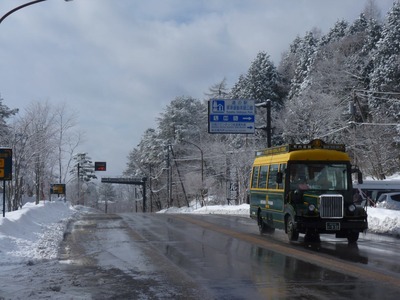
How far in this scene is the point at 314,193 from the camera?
17453 millimetres

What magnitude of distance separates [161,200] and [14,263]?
292ft

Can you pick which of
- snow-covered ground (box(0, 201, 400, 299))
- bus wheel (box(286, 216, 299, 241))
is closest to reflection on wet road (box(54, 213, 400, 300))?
bus wheel (box(286, 216, 299, 241))

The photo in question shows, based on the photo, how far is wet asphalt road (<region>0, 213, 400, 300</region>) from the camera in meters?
9.44

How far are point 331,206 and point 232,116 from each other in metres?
19.0

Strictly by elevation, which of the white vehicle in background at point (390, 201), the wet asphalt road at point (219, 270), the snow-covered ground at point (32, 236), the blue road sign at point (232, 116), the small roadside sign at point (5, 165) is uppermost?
the blue road sign at point (232, 116)

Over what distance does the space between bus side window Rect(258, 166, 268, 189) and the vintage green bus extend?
0.77 m

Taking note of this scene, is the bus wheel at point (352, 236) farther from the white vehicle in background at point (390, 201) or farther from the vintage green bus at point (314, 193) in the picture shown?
the white vehicle in background at point (390, 201)

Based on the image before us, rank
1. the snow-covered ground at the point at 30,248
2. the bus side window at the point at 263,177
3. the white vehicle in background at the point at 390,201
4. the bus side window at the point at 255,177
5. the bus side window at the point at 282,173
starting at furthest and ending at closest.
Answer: the white vehicle in background at the point at 390,201
the bus side window at the point at 255,177
the bus side window at the point at 263,177
the bus side window at the point at 282,173
the snow-covered ground at the point at 30,248

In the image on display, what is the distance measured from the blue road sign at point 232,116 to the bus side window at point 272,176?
1501cm

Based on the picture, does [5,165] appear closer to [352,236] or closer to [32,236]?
[32,236]

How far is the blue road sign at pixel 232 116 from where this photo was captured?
3506 cm

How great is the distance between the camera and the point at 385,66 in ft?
192

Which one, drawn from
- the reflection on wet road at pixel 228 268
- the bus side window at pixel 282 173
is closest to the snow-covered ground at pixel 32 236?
the reflection on wet road at pixel 228 268

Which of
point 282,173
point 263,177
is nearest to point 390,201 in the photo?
point 263,177
